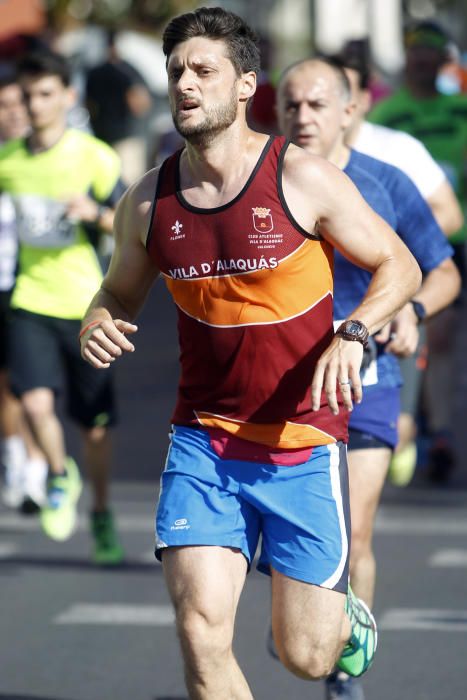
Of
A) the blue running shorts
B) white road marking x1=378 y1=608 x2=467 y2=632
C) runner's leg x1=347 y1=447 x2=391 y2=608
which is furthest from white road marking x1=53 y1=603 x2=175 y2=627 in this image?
the blue running shorts

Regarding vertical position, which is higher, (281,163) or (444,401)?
(281,163)

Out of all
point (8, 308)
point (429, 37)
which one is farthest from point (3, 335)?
point (429, 37)

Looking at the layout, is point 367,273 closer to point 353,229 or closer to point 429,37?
point 353,229

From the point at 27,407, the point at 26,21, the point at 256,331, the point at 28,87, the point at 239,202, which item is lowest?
the point at 27,407

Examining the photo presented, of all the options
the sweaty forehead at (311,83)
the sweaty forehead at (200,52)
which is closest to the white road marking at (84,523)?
the sweaty forehead at (311,83)

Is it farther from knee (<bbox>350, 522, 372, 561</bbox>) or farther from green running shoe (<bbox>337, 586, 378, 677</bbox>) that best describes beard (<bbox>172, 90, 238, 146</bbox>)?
knee (<bbox>350, 522, 372, 561</bbox>)

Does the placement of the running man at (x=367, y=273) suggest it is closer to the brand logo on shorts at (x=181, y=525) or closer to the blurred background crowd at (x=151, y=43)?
the brand logo on shorts at (x=181, y=525)

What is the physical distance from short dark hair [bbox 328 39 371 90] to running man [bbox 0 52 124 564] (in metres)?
1.32

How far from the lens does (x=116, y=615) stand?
743cm

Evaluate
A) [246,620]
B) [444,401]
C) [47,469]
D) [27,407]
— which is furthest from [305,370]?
[444,401]

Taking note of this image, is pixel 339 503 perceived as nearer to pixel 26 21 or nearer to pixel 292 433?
pixel 292 433

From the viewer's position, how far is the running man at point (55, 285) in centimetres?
859

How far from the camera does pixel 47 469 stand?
934cm

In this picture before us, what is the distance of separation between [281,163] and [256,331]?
49cm
